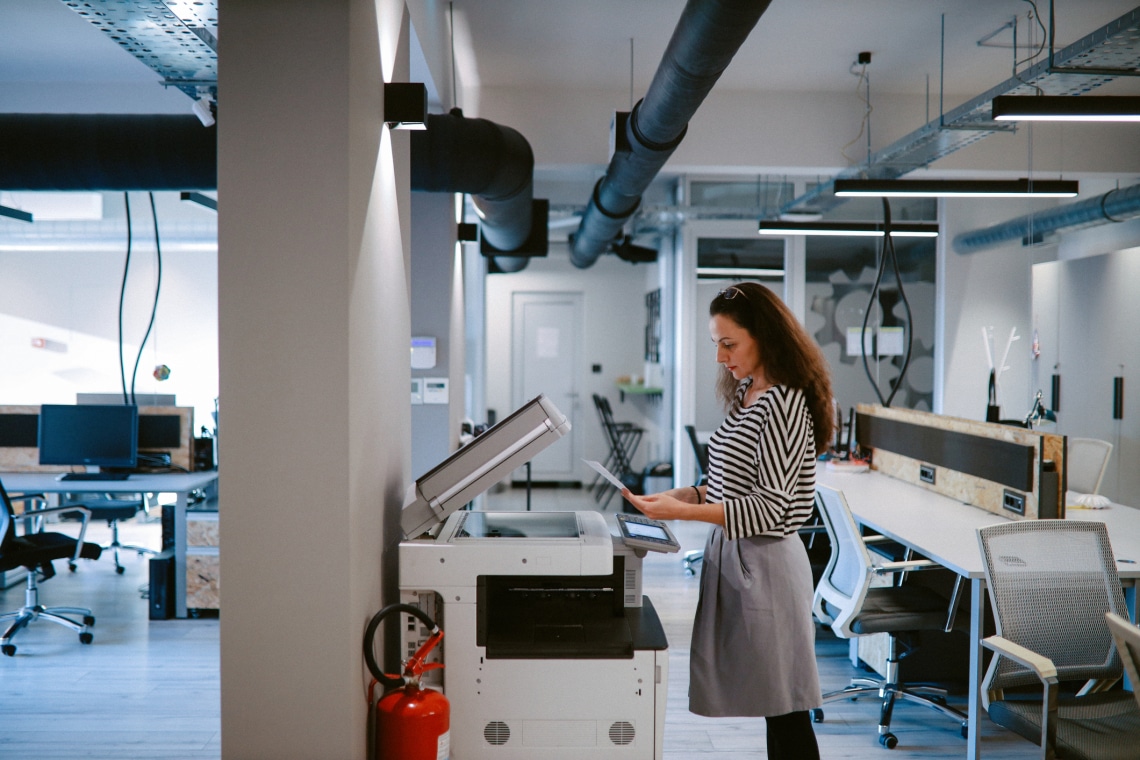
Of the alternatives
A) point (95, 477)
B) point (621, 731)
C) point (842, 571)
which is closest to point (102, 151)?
point (95, 477)

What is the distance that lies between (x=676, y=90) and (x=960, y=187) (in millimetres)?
2659

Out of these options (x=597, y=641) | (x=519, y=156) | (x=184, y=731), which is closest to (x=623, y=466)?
(x=519, y=156)

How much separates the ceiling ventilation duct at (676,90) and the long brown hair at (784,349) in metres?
0.79

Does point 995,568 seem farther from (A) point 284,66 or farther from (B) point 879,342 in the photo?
(B) point 879,342

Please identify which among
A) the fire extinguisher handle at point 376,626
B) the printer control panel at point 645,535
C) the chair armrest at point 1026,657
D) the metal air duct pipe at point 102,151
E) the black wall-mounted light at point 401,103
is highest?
the metal air duct pipe at point 102,151

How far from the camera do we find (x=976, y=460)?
12.6 ft

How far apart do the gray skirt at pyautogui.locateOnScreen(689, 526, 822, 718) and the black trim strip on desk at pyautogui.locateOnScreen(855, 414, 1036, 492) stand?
1.91 m

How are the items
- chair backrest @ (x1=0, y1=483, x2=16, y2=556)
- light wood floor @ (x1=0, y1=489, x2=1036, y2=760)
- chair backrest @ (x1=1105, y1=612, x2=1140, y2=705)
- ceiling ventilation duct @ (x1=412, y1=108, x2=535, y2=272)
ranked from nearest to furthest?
chair backrest @ (x1=1105, y1=612, x2=1140, y2=705), light wood floor @ (x1=0, y1=489, x2=1036, y2=760), ceiling ventilation duct @ (x1=412, y1=108, x2=535, y2=272), chair backrest @ (x1=0, y1=483, x2=16, y2=556)

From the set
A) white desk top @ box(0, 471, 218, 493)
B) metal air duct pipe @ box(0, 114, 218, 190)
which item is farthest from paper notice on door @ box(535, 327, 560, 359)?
metal air duct pipe @ box(0, 114, 218, 190)

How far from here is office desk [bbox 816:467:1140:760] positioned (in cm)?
272

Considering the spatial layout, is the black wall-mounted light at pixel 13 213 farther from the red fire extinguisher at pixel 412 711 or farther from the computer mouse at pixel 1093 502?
the computer mouse at pixel 1093 502

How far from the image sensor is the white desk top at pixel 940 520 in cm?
288

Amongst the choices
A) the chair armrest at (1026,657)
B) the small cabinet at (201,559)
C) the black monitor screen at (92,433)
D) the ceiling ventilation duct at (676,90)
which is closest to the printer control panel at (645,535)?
the chair armrest at (1026,657)

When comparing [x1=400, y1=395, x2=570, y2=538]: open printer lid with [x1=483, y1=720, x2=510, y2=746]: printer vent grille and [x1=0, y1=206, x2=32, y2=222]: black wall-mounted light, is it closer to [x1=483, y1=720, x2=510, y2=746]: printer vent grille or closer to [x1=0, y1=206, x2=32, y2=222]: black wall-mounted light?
[x1=483, y1=720, x2=510, y2=746]: printer vent grille
